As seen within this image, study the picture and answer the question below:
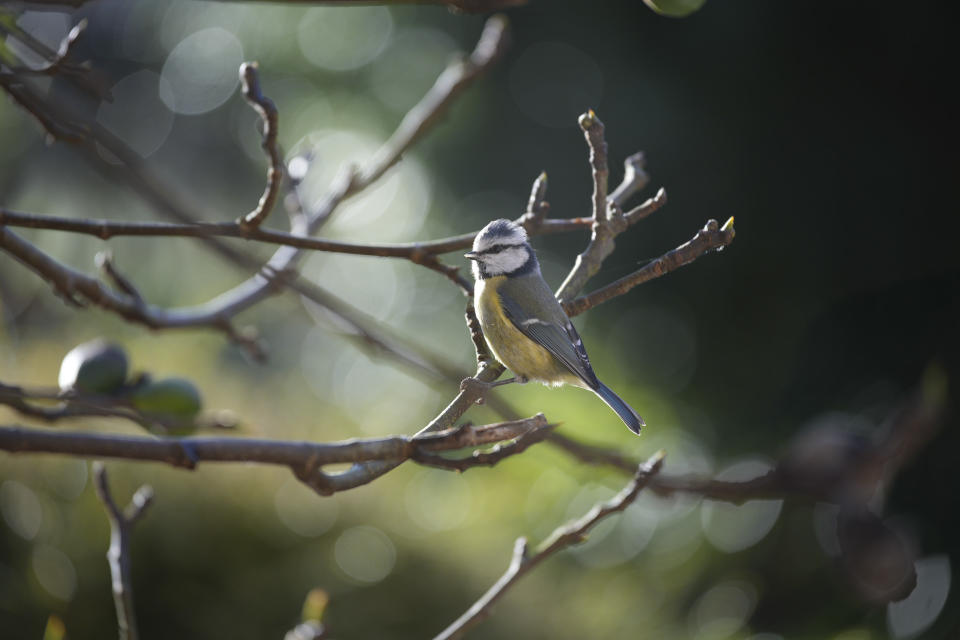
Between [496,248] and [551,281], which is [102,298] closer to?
[496,248]

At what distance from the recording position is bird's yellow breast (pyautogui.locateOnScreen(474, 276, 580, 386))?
0.46 m

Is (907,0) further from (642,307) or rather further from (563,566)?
(563,566)

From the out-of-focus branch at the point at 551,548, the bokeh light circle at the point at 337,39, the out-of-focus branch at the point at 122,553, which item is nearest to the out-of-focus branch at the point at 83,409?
the out-of-focus branch at the point at 122,553

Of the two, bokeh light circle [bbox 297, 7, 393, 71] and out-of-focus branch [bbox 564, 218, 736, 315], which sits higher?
out-of-focus branch [bbox 564, 218, 736, 315]

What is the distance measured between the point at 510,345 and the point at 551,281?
454mm

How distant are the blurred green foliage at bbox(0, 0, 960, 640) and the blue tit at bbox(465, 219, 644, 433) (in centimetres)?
23

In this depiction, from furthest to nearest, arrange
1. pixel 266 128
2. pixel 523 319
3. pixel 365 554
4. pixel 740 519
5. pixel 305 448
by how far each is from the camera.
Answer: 1. pixel 740 519
2. pixel 365 554
3. pixel 523 319
4. pixel 266 128
5. pixel 305 448

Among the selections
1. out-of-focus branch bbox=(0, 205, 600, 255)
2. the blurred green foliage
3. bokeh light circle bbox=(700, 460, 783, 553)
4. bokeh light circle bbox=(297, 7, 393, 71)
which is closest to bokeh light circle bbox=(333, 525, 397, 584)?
the blurred green foliage

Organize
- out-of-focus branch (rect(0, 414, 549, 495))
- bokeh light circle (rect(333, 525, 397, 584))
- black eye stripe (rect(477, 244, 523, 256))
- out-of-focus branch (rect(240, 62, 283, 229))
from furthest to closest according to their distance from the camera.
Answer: bokeh light circle (rect(333, 525, 397, 584))
black eye stripe (rect(477, 244, 523, 256))
out-of-focus branch (rect(240, 62, 283, 229))
out-of-focus branch (rect(0, 414, 549, 495))

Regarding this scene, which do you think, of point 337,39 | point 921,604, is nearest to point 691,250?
point 921,604

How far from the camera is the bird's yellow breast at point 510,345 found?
0.46 m

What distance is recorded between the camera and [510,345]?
463 mm

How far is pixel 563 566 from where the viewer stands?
92 centimetres

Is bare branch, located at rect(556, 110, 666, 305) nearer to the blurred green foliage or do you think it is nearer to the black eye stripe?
the black eye stripe
